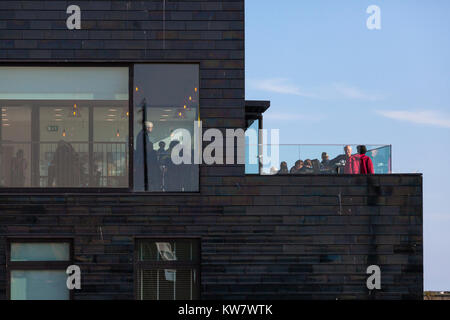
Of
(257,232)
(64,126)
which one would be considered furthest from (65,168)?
(257,232)

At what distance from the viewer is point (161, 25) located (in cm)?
1538

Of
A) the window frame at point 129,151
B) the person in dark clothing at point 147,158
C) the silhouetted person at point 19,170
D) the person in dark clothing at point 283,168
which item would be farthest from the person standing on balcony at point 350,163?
the silhouetted person at point 19,170

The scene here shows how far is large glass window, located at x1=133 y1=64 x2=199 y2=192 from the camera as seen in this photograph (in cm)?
1540

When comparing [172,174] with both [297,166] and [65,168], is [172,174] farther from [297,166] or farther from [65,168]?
[297,166]

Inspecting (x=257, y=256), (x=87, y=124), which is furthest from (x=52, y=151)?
(x=257, y=256)

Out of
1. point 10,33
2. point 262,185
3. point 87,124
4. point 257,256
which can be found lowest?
point 257,256

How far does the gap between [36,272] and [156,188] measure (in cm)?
276

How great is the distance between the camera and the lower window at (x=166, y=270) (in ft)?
50.0

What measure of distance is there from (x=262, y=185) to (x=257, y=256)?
1.34 metres

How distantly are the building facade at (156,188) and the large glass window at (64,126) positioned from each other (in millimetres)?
23

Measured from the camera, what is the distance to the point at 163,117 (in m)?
15.5

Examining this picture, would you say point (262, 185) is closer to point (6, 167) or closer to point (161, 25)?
point (161, 25)

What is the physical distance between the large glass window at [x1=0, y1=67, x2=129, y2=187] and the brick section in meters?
0.47

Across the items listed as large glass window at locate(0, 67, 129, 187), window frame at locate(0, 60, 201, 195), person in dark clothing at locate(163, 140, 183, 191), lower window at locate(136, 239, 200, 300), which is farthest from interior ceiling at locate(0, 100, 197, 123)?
lower window at locate(136, 239, 200, 300)
